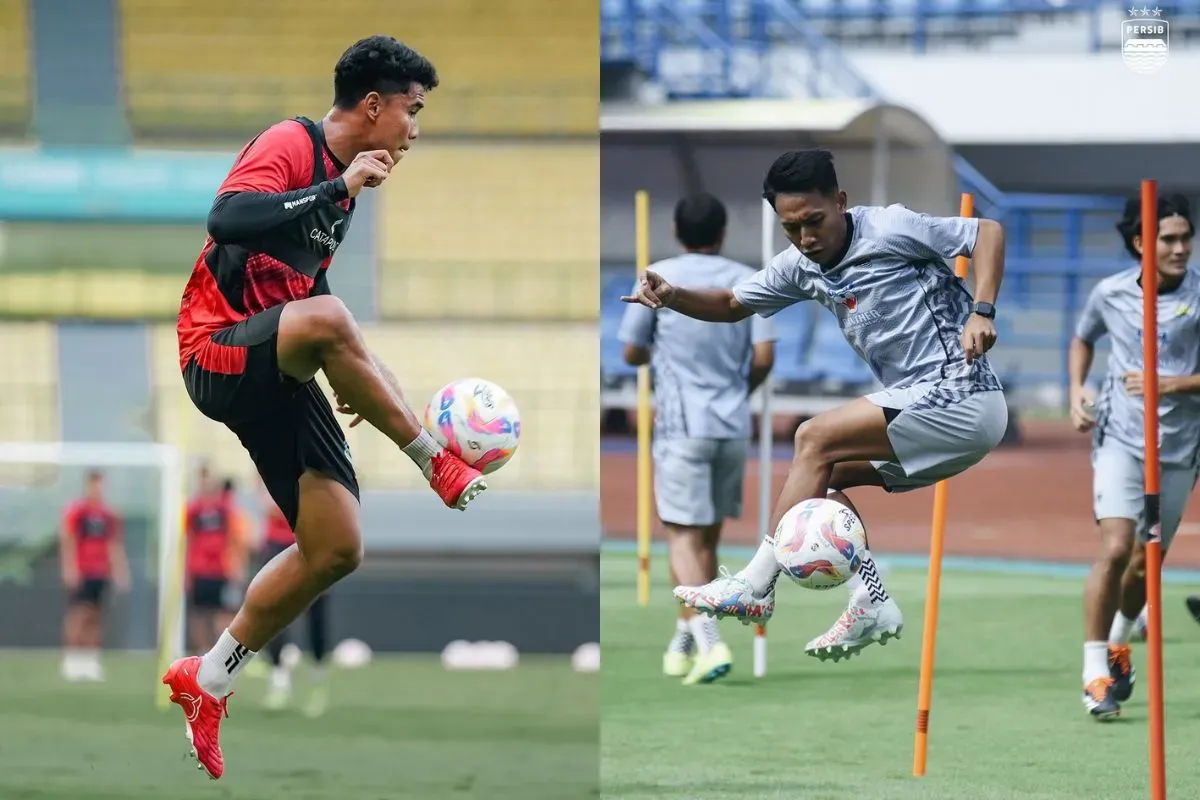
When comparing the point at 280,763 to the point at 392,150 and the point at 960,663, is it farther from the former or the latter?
the point at 392,150

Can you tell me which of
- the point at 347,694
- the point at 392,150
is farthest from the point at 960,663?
the point at 392,150

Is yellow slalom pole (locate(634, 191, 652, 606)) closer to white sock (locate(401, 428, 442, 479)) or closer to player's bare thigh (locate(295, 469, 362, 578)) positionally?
player's bare thigh (locate(295, 469, 362, 578))

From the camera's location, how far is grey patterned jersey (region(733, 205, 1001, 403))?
535cm

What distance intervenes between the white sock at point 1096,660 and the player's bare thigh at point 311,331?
13.6 feet

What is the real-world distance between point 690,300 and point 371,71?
122 cm

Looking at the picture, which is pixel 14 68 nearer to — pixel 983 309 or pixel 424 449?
pixel 424 449

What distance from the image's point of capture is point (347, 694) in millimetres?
11875

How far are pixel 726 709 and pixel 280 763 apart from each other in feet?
7.58

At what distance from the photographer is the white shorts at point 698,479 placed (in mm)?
8812

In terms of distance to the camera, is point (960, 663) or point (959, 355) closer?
point (959, 355)

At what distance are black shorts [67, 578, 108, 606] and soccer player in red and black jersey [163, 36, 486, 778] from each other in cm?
788

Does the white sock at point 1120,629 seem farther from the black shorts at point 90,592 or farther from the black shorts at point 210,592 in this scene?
the black shorts at point 90,592

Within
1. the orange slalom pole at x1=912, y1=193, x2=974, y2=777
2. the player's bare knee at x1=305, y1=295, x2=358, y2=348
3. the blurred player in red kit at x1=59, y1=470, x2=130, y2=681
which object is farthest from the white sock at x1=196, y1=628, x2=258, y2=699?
the blurred player in red kit at x1=59, y1=470, x2=130, y2=681

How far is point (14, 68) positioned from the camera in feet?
68.6
